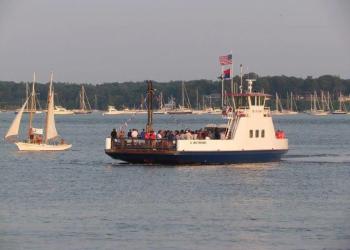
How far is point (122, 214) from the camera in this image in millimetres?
40688

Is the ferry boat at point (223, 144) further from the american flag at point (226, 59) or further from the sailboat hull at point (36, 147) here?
the sailboat hull at point (36, 147)

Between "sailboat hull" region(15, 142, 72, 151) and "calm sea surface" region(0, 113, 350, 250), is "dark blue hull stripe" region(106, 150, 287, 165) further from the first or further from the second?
"sailboat hull" region(15, 142, 72, 151)

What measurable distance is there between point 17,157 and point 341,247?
142ft

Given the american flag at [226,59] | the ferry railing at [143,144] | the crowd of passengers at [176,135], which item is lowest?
the ferry railing at [143,144]

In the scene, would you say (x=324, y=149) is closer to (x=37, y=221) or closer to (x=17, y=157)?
(x=17, y=157)

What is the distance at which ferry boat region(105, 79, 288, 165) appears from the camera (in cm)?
5938

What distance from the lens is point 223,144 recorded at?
60.3 m

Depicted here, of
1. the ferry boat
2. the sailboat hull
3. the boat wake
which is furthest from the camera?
the sailboat hull

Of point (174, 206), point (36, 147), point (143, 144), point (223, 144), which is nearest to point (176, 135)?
point (143, 144)

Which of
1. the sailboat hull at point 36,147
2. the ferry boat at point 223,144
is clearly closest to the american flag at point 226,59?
the ferry boat at point 223,144

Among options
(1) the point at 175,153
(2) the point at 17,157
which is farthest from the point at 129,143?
(2) the point at 17,157

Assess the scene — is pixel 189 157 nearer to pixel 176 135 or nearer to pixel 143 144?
pixel 176 135

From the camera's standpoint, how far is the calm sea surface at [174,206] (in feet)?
115

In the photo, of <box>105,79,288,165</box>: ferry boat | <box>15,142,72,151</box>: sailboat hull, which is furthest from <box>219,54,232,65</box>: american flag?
<box>15,142,72,151</box>: sailboat hull
